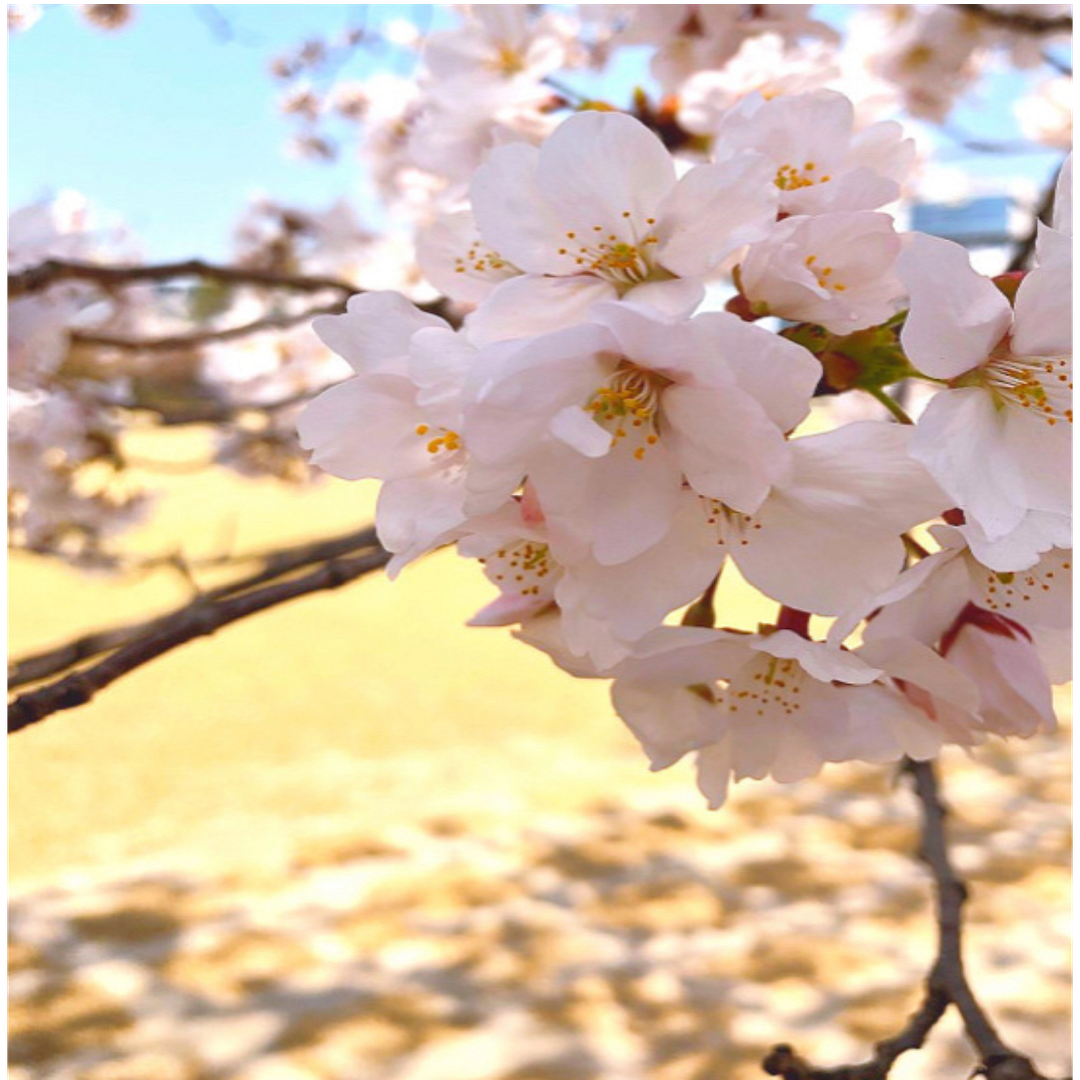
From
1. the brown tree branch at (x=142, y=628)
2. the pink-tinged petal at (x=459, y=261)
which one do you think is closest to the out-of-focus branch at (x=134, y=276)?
the brown tree branch at (x=142, y=628)

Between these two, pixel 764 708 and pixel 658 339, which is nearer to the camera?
pixel 658 339

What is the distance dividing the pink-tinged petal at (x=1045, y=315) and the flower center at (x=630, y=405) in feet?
0.39

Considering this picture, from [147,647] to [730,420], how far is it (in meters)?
0.38

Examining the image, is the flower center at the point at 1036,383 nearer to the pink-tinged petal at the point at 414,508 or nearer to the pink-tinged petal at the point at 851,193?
the pink-tinged petal at the point at 851,193

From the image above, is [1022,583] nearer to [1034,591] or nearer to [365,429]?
[1034,591]

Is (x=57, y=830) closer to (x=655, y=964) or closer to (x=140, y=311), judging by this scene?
(x=140, y=311)

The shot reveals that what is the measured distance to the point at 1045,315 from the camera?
0.35 meters

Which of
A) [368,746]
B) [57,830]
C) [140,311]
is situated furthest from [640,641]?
[368,746]

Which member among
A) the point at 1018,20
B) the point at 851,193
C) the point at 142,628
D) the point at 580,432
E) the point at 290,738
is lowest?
the point at 580,432

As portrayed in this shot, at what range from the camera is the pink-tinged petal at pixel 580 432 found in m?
0.30

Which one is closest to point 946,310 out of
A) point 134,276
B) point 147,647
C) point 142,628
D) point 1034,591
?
point 1034,591

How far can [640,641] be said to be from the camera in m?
0.38

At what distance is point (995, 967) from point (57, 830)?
1604 millimetres

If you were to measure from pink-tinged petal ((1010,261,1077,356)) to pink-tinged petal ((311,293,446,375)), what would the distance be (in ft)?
0.63
